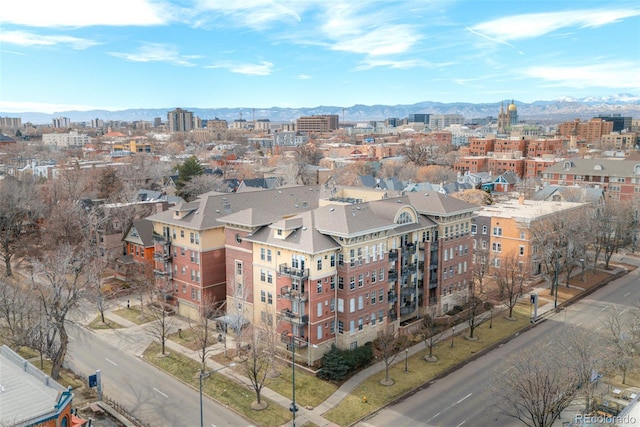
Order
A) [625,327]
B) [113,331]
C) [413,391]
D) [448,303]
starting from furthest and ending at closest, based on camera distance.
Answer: [448,303] → [113,331] → [625,327] → [413,391]

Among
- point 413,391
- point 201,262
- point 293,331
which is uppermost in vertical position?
point 201,262

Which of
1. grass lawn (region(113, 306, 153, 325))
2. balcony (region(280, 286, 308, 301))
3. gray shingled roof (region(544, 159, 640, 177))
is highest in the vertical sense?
gray shingled roof (region(544, 159, 640, 177))

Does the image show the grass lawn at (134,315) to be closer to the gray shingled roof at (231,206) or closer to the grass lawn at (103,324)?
the grass lawn at (103,324)

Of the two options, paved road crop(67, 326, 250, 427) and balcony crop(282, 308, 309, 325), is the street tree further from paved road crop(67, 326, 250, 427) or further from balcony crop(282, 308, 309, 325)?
balcony crop(282, 308, 309, 325)

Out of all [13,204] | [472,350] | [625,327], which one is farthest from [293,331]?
[13,204]

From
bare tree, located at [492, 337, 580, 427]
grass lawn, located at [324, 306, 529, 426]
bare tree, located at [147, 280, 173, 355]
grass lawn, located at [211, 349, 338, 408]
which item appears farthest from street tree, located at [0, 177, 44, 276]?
bare tree, located at [492, 337, 580, 427]

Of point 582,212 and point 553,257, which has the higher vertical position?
point 582,212

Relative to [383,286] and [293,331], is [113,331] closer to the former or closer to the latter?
[293,331]
